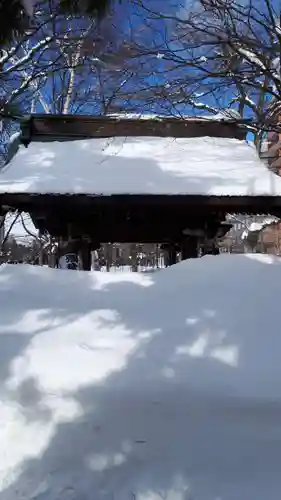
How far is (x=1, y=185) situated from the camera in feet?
21.3

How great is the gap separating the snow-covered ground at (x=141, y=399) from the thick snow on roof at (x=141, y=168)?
2.62 m

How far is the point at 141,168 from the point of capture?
7188 millimetres

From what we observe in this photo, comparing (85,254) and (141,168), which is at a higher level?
(141,168)

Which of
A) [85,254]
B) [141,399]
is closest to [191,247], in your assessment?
[85,254]

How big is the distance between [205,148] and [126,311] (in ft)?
15.0

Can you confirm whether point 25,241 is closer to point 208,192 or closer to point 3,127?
point 3,127

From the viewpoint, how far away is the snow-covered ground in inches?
100

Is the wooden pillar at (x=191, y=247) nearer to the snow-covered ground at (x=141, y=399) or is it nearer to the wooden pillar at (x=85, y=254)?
the wooden pillar at (x=85, y=254)

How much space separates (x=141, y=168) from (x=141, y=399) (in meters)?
4.71

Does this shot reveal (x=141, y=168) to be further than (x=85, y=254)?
No

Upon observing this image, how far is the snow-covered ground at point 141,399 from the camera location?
2541mm

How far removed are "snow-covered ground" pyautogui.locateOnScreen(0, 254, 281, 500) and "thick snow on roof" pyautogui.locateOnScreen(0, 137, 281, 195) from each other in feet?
8.59

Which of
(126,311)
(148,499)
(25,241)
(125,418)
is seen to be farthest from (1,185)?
(25,241)

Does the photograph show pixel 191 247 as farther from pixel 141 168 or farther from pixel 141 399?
pixel 141 399
